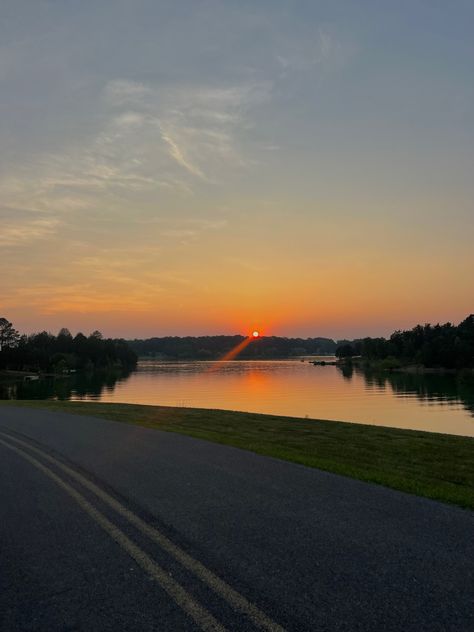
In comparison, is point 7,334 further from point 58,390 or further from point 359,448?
point 359,448

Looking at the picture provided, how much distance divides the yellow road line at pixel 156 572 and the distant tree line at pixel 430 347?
14784 centimetres

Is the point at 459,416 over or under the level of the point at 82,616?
under

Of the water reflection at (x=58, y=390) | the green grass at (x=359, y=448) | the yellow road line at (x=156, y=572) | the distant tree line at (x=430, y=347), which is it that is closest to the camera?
the yellow road line at (x=156, y=572)

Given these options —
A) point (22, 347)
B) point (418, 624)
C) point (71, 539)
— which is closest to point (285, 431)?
point (71, 539)

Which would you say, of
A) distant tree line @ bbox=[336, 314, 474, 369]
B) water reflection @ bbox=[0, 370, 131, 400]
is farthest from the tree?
distant tree line @ bbox=[336, 314, 474, 369]

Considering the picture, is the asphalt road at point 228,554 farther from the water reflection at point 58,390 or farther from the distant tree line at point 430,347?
the distant tree line at point 430,347

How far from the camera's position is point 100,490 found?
31.2 ft

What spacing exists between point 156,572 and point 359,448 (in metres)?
11.5

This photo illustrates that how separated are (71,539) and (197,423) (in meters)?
16.5

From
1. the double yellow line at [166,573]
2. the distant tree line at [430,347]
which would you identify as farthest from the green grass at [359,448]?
the distant tree line at [430,347]

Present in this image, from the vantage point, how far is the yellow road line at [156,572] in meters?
4.57

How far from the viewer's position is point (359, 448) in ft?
52.4

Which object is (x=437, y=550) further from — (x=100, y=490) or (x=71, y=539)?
(x=100, y=490)

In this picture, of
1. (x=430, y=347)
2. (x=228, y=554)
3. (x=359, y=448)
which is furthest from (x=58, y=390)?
(x=430, y=347)
